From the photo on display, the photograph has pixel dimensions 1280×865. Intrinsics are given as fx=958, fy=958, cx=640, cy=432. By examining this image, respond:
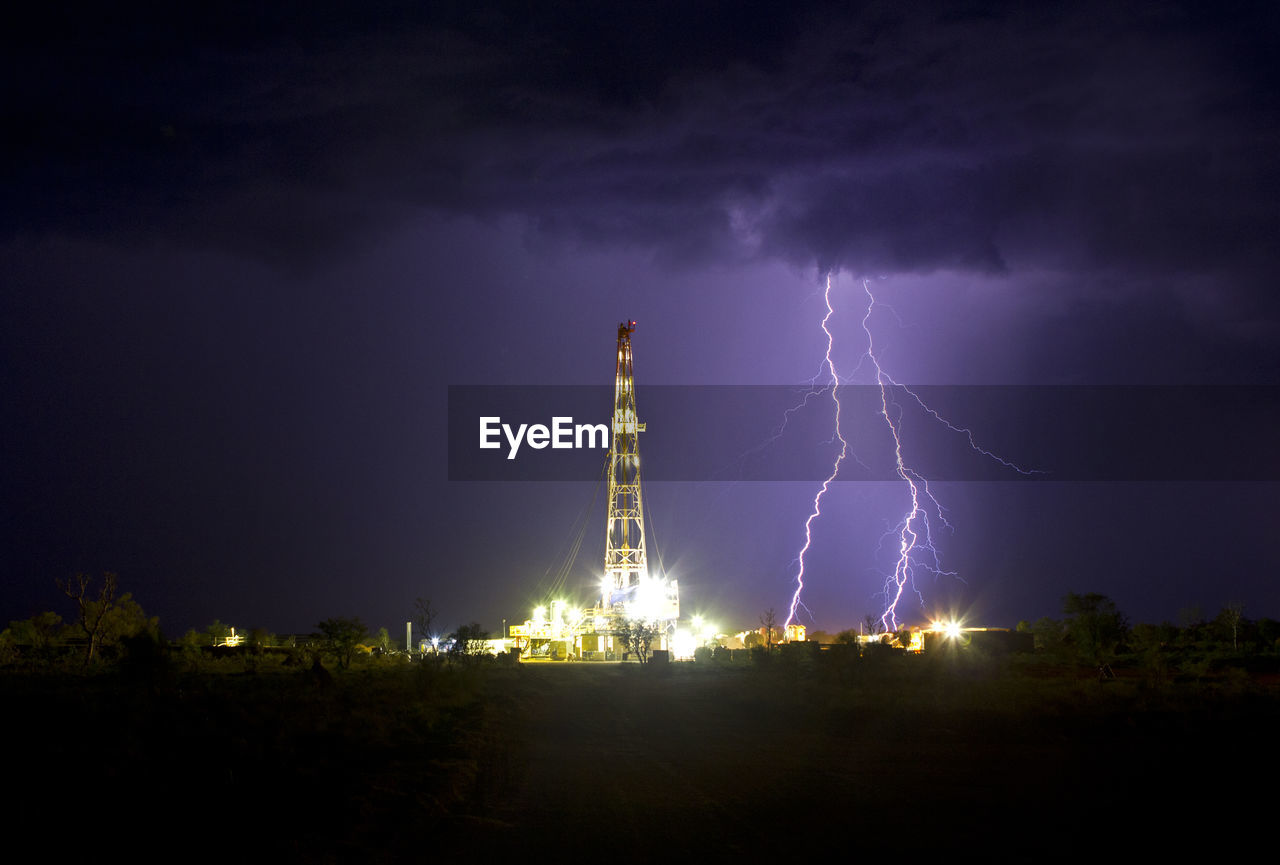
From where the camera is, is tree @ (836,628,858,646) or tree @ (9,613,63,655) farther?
tree @ (9,613,63,655)

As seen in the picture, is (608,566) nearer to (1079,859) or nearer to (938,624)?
(938,624)

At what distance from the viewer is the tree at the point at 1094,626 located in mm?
42875

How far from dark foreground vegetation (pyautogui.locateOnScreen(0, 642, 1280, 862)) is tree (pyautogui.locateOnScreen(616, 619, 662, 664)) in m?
26.7

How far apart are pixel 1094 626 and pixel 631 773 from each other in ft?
137

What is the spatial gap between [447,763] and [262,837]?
13.2 feet

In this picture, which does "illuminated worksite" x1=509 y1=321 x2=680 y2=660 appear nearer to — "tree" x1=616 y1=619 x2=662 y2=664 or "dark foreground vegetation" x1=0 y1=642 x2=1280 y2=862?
"tree" x1=616 y1=619 x2=662 y2=664

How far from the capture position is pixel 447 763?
1160 cm

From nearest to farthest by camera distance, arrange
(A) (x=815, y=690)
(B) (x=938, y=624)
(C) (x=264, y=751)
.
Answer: (C) (x=264, y=751) → (A) (x=815, y=690) → (B) (x=938, y=624)

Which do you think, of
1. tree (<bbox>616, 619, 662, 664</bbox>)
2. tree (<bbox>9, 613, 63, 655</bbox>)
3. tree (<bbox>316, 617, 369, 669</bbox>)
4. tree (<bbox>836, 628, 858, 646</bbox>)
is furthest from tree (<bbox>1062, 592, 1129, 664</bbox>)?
tree (<bbox>9, 613, 63, 655</bbox>)

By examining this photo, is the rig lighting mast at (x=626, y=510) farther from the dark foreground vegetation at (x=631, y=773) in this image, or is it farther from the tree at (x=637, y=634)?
the dark foreground vegetation at (x=631, y=773)

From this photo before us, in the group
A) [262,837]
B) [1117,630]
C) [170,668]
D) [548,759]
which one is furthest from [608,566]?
[262,837]

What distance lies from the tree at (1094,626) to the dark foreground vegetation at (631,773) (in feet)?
74.8

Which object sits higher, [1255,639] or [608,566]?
[608,566]

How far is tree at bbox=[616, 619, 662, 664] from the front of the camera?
48000mm
